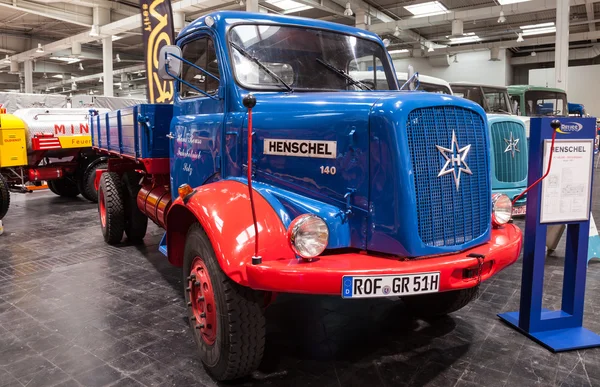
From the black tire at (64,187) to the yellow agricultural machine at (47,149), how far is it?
0.22m

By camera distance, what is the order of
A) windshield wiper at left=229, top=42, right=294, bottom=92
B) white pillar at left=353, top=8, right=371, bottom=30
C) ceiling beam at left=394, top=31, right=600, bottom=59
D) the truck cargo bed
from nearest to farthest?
windshield wiper at left=229, top=42, right=294, bottom=92, the truck cargo bed, white pillar at left=353, top=8, right=371, bottom=30, ceiling beam at left=394, top=31, right=600, bottom=59

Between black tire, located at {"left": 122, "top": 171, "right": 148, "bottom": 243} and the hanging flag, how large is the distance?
8.01ft

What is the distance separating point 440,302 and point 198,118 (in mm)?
2327

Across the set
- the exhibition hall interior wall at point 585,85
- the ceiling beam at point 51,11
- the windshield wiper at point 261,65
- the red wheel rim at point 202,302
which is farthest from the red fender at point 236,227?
the exhibition hall interior wall at point 585,85

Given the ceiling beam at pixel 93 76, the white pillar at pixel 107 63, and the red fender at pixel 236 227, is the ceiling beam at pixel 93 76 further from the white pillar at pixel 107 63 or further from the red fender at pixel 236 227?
the red fender at pixel 236 227

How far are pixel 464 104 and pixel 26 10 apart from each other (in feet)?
55.2

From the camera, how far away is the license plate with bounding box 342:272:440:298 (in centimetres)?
234

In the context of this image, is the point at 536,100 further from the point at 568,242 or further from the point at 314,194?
the point at 314,194

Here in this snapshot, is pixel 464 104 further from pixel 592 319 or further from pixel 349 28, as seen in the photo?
pixel 592 319

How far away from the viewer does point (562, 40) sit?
13406mm

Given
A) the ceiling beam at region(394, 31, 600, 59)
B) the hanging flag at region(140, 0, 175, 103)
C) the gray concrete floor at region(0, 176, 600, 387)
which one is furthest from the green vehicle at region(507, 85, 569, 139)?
the ceiling beam at region(394, 31, 600, 59)

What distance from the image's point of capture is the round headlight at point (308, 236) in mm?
2400

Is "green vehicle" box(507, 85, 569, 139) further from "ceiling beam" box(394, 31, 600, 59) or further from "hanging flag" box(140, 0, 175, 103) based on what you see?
"ceiling beam" box(394, 31, 600, 59)

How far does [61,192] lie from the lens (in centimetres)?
1089
